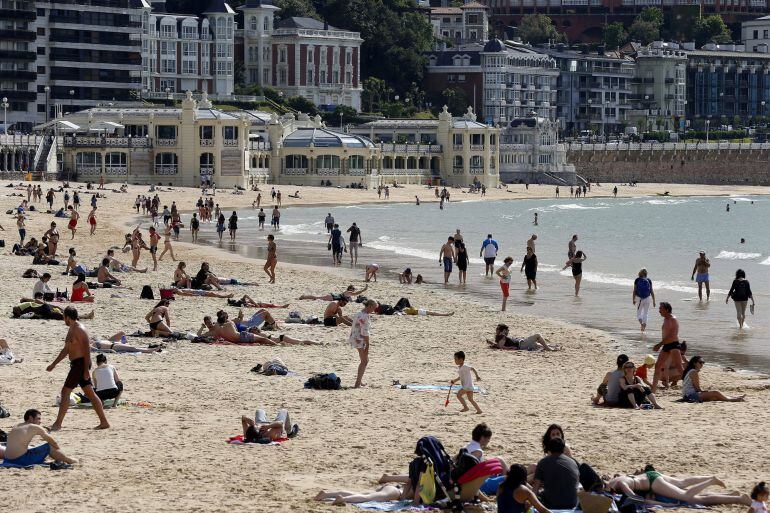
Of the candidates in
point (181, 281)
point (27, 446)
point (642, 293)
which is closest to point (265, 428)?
point (27, 446)

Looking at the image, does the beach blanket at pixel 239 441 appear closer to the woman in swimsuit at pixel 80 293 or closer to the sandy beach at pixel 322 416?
the sandy beach at pixel 322 416

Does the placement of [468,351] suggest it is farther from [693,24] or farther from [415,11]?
[693,24]

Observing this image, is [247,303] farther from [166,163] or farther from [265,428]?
[166,163]

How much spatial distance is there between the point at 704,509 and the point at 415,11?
136 metres

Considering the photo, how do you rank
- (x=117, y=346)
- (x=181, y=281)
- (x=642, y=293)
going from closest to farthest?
(x=117, y=346) → (x=642, y=293) → (x=181, y=281)

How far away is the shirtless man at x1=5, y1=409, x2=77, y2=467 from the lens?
14.3 meters

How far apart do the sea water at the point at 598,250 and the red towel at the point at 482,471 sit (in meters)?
9.62

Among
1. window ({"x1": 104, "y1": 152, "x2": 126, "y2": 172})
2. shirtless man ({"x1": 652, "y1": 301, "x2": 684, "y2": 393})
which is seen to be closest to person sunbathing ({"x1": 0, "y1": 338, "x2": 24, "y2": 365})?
shirtless man ({"x1": 652, "y1": 301, "x2": 684, "y2": 393})

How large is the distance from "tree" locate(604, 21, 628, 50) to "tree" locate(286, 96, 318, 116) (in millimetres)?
62450

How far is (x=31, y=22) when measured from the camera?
104m

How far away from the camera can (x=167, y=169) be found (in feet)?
299

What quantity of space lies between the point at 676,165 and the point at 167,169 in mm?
65492

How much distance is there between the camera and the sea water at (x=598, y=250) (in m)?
28.0

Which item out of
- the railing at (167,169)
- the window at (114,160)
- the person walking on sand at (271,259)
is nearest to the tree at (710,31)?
the railing at (167,169)
